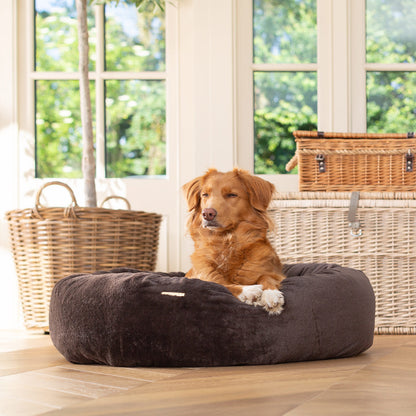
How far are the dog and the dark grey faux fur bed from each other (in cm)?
15

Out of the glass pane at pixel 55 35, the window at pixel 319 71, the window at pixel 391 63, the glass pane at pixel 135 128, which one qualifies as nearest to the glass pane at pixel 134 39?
the glass pane at pixel 135 128

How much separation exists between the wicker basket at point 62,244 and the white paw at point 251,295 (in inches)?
40.8

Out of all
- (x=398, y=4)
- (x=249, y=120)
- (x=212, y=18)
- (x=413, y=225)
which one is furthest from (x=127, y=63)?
(x=413, y=225)

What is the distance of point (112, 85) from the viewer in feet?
11.6

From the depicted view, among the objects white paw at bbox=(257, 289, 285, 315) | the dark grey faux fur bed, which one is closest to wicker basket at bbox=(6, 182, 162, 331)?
the dark grey faux fur bed

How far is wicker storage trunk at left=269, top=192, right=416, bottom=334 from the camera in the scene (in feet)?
9.05

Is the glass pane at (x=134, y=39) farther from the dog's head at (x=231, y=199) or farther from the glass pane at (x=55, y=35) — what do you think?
the dog's head at (x=231, y=199)

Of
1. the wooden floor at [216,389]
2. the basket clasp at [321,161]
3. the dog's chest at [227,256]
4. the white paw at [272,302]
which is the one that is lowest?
the wooden floor at [216,389]

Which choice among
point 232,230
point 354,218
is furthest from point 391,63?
point 232,230

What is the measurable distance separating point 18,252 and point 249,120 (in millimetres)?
1500

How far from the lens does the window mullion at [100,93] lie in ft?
11.5

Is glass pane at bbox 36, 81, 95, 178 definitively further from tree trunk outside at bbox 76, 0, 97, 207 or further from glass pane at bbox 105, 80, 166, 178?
tree trunk outside at bbox 76, 0, 97, 207

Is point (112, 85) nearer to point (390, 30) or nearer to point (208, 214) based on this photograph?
point (390, 30)

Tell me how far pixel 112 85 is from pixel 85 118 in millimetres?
585
